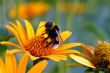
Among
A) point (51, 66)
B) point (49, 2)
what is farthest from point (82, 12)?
point (51, 66)

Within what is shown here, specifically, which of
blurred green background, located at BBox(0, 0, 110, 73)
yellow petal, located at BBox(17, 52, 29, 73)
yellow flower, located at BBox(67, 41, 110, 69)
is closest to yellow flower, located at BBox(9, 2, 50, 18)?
blurred green background, located at BBox(0, 0, 110, 73)

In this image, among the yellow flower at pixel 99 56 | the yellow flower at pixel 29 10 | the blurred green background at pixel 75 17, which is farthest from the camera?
the yellow flower at pixel 29 10

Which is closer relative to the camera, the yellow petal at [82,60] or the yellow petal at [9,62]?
the yellow petal at [9,62]

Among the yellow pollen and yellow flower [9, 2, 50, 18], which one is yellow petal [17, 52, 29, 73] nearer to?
the yellow pollen

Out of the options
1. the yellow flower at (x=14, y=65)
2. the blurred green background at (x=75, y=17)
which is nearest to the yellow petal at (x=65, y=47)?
the yellow flower at (x=14, y=65)

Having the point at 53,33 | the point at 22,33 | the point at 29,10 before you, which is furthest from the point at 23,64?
the point at 29,10

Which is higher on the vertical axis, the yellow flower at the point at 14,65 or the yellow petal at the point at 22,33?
the yellow petal at the point at 22,33

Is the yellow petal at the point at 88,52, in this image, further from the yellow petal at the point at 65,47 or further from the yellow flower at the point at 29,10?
the yellow flower at the point at 29,10

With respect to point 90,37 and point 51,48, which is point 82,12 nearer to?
point 90,37

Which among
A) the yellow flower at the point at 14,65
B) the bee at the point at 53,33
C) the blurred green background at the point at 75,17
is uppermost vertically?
the bee at the point at 53,33
